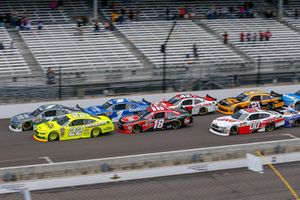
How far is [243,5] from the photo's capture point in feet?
171

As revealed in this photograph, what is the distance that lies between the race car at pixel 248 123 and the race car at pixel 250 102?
3620 millimetres

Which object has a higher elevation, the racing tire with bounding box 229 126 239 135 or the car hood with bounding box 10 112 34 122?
the car hood with bounding box 10 112 34 122

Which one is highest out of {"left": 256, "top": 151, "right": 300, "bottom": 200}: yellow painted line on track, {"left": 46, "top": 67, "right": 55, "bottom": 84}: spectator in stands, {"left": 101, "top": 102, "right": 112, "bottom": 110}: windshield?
{"left": 256, "top": 151, "right": 300, "bottom": 200}: yellow painted line on track

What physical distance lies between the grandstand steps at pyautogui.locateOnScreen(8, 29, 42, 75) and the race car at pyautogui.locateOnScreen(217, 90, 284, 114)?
37.6ft

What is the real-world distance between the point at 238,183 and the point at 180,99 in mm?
14449

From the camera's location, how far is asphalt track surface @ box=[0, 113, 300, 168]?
2592 centimetres

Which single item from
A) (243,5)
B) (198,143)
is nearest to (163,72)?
(198,143)

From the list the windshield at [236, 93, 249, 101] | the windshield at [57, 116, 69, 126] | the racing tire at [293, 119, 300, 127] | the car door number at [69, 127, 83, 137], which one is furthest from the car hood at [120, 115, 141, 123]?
the racing tire at [293, 119, 300, 127]

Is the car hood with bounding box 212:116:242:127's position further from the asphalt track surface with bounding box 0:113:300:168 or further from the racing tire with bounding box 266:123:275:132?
the racing tire with bounding box 266:123:275:132

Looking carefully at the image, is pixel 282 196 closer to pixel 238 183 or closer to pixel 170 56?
pixel 238 183

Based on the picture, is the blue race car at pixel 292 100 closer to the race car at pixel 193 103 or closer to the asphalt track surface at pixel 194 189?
the race car at pixel 193 103

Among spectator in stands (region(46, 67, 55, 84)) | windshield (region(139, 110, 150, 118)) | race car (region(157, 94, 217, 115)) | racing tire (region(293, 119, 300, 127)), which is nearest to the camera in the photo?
windshield (region(139, 110, 150, 118))

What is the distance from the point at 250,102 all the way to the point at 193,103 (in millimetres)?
3198

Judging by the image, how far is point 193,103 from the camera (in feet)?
112
